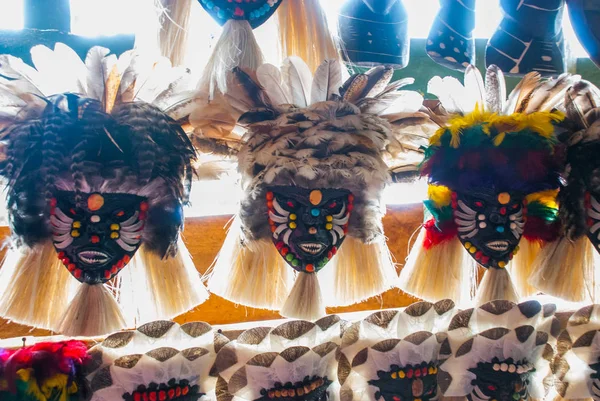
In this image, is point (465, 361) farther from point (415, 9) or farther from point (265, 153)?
point (415, 9)

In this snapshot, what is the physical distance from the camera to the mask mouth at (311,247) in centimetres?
107

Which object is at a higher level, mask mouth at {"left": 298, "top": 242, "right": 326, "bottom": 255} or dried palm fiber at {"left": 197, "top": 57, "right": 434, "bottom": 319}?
dried palm fiber at {"left": 197, "top": 57, "right": 434, "bottom": 319}

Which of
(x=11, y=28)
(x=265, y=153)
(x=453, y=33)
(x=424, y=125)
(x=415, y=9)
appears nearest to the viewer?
(x=265, y=153)

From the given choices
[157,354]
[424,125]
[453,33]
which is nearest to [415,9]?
[453,33]

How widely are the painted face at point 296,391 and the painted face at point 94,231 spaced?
0.33m

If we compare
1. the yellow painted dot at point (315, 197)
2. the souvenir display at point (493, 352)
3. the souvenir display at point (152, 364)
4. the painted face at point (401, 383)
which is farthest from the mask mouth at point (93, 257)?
the souvenir display at point (493, 352)

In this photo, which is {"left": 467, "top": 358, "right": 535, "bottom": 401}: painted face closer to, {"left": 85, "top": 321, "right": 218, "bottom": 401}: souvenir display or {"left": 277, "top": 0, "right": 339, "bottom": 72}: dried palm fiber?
{"left": 85, "top": 321, "right": 218, "bottom": 401}: souvenir display

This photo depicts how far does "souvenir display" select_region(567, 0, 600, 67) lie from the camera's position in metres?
1.25

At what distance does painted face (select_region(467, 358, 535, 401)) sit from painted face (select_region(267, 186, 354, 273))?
1.20 feet

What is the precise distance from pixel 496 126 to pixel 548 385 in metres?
0.51

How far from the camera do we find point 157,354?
0.97 metres

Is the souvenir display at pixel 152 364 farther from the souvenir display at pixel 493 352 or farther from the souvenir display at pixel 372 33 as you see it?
the souvenir display at pixel 372 33

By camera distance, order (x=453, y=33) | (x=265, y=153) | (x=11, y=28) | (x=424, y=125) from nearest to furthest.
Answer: (x=265, y=153), (x=424, y=125), (x=453, y=33), (x=11, y=28)

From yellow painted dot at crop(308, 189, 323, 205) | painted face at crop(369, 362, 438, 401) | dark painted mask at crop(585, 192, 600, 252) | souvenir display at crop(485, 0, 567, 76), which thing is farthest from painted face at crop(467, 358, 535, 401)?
souvenir display at crop(485, 0, 567, 76)
